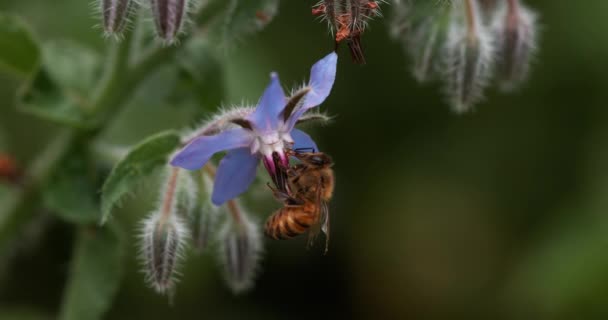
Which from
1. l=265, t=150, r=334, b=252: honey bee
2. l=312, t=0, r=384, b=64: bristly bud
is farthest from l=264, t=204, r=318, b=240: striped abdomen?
l=312, t=0, r=384, b=64: bristly bud

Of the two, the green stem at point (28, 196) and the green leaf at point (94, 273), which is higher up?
the green stem at point (28, 196)

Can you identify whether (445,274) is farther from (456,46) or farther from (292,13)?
(456,46)

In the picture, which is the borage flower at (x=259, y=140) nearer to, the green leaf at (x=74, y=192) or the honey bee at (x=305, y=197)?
the honey bee at (x=305, y=197)

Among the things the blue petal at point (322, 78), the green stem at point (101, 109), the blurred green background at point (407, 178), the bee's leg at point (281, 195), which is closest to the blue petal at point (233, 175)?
the bee's leg at point (281, 195)

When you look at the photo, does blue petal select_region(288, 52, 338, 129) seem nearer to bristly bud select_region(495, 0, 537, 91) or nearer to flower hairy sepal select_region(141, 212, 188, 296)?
flower hairy sepal select_region(141, 212, 188, 296)

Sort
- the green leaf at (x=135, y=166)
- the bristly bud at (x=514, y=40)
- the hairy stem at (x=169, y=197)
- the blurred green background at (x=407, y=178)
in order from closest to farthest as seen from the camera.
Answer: the green leaf at (x=135, y=166)
the hairy stem at (x=169, y=197)
the bristly bud at (x=514, y=40)
the blurred green background at (x=407, y=178)

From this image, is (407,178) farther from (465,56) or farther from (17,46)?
(17,46)
